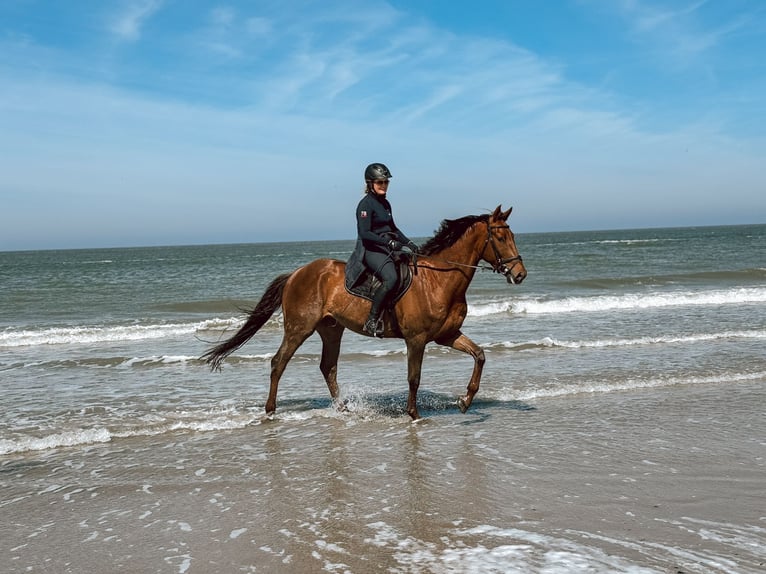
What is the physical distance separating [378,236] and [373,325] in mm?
1118

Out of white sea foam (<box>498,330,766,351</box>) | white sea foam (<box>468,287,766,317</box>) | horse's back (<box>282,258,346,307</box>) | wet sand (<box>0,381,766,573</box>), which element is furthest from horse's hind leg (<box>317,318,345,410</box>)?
white sea foam (<box>468,287,766,317</box>)

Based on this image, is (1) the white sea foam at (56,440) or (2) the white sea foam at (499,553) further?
(1) the white sea foam at (56,440)

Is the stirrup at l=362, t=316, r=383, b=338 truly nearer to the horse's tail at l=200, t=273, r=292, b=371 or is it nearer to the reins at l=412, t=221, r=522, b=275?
the reins at l=412, t=221, r=522, b=275

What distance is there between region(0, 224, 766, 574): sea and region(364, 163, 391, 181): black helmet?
10.0 ft

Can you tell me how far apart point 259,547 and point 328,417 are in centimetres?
398

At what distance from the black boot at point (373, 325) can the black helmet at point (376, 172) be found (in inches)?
65.9

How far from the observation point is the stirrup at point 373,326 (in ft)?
25.6

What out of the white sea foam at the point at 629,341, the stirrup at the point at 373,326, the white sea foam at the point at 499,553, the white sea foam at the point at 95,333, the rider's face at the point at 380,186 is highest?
the rider's face at the point at 380,186

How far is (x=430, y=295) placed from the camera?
7777 mm

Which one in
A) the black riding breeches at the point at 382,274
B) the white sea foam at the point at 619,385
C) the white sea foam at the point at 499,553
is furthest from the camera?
the white sea foam at the point at 619,385

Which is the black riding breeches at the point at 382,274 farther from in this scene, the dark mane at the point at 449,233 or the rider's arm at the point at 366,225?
the dark mane at the point at 449,233

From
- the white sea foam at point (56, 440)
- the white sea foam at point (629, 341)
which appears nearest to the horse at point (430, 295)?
the white sea foam at point (56, 440)

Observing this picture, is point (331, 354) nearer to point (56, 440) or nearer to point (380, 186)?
point (380, 186)

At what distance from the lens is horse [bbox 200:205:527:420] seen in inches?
303
